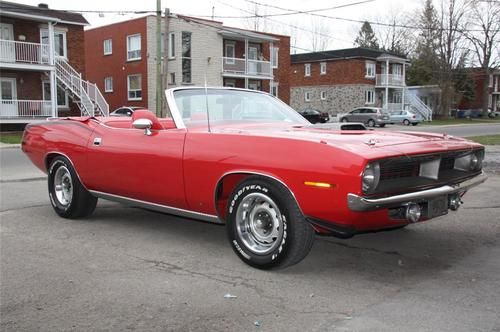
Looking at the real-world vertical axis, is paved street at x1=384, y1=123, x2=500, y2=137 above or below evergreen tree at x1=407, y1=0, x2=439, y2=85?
below

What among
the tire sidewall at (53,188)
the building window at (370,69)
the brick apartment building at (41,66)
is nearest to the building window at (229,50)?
the brick apartment building at (41,66)

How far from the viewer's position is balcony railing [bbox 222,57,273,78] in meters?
39.4

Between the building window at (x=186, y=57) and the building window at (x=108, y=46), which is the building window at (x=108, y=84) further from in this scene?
→ the building window at (x=186, y=57)

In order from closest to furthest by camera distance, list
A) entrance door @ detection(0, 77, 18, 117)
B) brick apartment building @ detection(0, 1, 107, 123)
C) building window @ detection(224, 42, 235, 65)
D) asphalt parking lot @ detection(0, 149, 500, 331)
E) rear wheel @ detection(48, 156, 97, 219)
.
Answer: asphalt parking lot @ detection(0, 149, 500, 331) → rear wheel @ detection(48, 156, 97, 219) → entrance door @ detection(0, 77, 18, 117) → brick apartment building @ detection(0, 1, 107, 123) → building window @ detection(224, 42, 235, 65)

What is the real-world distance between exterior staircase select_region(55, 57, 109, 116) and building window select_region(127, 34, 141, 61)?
658 cm

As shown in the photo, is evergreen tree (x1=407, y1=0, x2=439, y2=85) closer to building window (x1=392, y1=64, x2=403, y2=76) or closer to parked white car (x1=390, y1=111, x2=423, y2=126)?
building window (x1=392, y1=64, x2=403, y2=76)

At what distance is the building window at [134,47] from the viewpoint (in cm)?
3747

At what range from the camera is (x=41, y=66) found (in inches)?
1102

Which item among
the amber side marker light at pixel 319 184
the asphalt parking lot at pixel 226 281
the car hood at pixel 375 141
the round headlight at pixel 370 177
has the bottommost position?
the asphalt parking lot at pixel 226 281

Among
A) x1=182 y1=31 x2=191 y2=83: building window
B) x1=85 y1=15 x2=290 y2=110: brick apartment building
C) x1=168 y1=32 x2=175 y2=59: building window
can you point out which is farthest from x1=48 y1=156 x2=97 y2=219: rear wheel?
x1=168 y1=32 x2=175 y2=59: building window

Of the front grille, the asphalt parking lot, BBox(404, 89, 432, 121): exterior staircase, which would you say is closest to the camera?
the asphalt parking lot

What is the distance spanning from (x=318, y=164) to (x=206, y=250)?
5.54 feet

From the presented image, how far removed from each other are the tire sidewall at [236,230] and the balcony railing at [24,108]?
84.5 ft

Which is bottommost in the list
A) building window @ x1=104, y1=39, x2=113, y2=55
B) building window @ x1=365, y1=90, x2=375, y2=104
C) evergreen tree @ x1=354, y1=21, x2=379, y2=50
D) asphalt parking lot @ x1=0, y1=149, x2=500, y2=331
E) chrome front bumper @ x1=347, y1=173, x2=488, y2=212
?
asphalt parking lot @ x1=0, y1=149, x2=500, y2=331
